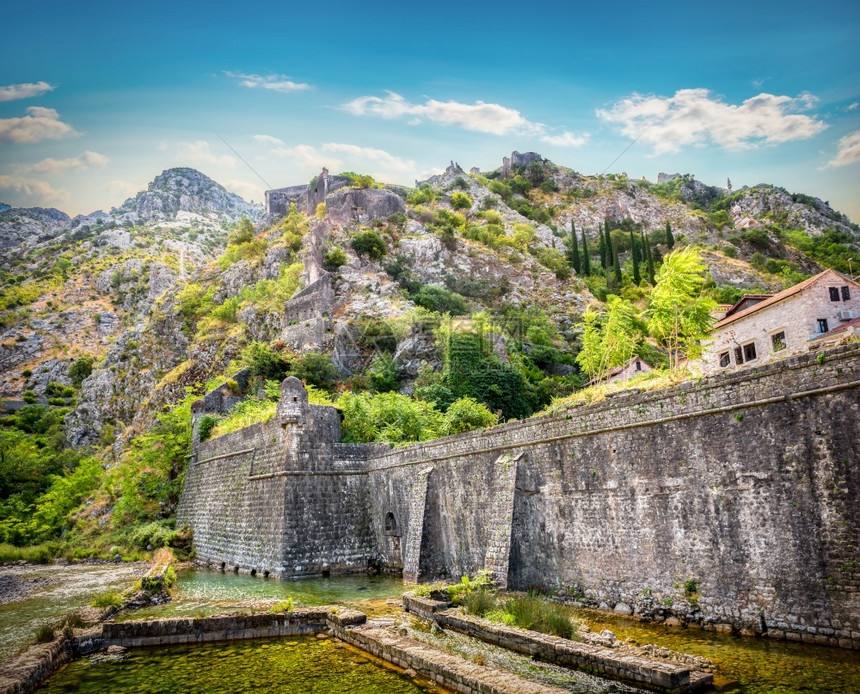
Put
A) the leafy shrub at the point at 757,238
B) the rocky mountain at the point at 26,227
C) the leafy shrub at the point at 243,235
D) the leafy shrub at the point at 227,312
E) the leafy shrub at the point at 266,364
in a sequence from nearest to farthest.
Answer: the leafy shrub at the point at 266,364, the leafy shrub at the point at 227,312, the leafy shrub at the point at 243,235, the leafy shrub at the point at 757,238, the rocky mountain at the point at 26,227

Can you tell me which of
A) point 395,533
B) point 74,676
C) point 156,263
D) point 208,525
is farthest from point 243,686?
point 156,263

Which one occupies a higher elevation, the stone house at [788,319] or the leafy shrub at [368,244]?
the leafy shrub at [368,244]

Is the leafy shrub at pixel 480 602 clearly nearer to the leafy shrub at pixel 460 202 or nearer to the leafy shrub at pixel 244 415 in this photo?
the leafy shrub at pixel 244 415

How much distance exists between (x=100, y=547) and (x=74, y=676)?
25.2 meters

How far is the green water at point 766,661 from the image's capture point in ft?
22.1

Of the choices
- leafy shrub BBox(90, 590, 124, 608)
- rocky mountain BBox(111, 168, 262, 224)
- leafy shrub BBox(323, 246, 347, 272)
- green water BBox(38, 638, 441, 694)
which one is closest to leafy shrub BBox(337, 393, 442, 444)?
leafy shrub BBox(90, 590, 124, 608)

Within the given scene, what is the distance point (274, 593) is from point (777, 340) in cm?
2121

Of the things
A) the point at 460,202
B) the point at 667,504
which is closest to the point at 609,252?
the point at 460,202

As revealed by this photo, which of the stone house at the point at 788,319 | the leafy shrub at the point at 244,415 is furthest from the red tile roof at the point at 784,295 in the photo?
the leafy shrub at the point at 244,415

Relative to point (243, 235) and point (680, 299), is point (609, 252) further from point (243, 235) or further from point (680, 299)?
point (680, 299)

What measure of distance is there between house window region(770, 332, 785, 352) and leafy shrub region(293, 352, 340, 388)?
2531 cm

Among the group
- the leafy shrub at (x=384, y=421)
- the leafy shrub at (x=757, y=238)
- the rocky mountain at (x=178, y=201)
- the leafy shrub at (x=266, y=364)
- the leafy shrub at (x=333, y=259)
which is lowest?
the leafy shrub at (x=384, y=421)

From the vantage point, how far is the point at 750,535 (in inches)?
359

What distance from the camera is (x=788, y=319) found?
22.2 meters
